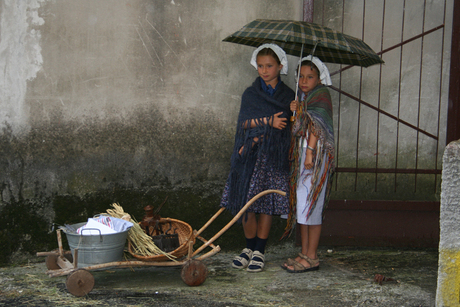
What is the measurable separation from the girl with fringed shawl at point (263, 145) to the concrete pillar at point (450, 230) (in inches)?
56.4

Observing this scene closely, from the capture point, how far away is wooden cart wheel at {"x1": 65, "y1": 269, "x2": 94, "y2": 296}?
10.1 ft

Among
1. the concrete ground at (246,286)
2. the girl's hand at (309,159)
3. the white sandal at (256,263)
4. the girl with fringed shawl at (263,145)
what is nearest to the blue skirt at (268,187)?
the girl with fringed shawl at (263,145)

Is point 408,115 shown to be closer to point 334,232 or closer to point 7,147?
point 334,232

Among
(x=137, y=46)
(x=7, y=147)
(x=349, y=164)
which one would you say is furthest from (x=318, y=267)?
(x=7, y=147)

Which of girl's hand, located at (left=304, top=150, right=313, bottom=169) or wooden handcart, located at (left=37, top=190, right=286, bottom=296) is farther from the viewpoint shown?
girl's hand, located at (left=304, top=150, right=313, bottom=169)

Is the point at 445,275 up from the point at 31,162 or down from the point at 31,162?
down

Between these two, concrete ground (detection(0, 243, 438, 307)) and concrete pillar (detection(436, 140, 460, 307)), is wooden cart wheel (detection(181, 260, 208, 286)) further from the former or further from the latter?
concrete pillar (detection(436, 140, 460, 307))

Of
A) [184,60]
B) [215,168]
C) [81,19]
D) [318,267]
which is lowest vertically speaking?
[318,267]

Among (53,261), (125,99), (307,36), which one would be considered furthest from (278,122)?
(53,261)

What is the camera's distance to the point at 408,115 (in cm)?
456

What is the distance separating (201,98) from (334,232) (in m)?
1.83

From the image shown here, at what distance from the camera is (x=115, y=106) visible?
412 centimetres

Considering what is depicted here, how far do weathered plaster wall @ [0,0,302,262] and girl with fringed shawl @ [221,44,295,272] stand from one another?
0.49 meters

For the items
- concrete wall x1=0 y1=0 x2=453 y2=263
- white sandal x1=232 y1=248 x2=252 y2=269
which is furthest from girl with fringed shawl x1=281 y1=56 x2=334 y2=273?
concrete wall x1=0 y1=0 x2=453 y2=263
